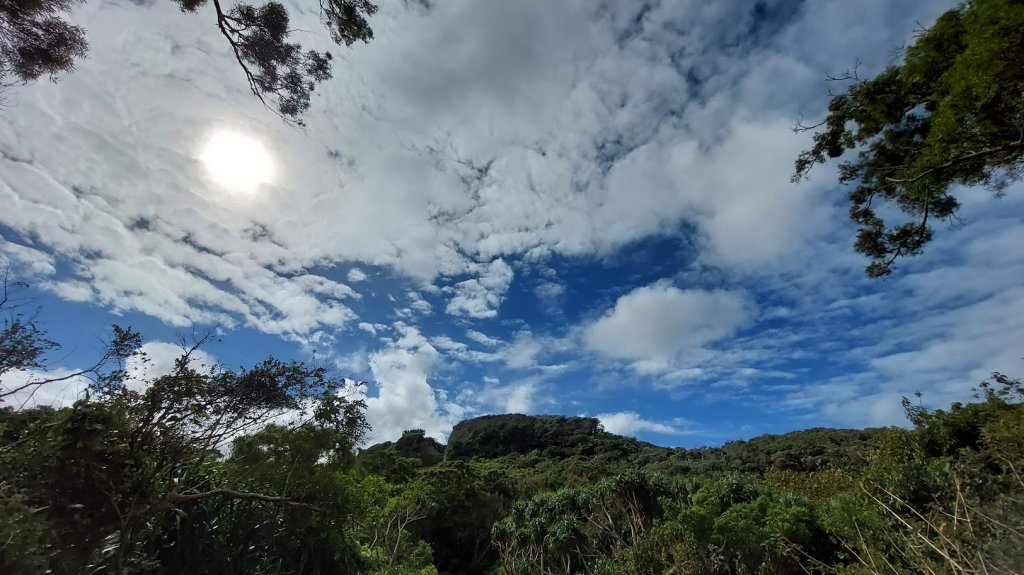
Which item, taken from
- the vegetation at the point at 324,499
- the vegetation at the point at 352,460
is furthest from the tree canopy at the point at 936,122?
the vegetation at the point at 324,499

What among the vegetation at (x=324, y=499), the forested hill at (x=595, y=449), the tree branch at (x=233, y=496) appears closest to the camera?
the vegetation at (x=324, y=499)

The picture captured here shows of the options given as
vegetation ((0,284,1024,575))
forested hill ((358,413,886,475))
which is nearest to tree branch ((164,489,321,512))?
vegetation ((0,284,1024,575))

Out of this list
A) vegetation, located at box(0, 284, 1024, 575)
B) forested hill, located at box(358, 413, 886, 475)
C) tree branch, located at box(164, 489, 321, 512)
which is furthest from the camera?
forested hill, located at box(358, 413, 886, 475)

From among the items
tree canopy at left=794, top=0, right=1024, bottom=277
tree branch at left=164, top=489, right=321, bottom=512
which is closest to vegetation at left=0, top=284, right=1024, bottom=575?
tree branch at left=164, top=489, right=321, bottom=512

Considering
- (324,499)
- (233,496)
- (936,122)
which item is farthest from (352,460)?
(936,122)

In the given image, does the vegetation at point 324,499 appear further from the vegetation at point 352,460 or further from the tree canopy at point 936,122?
the tree canopy at point 936,122

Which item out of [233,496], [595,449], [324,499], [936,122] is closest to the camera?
[936,122]

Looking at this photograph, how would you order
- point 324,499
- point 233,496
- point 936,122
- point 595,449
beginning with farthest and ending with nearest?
point 595,449 → point 324,499 → point 233,496 → point 936,122

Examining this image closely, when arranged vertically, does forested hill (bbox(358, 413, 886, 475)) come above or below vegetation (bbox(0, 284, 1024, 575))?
above

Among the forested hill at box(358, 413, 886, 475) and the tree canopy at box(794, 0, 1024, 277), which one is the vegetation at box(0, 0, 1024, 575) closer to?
the tree canopy at box(794, 0, 1024, 277)

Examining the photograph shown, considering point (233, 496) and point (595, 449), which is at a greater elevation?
point (595, 449)

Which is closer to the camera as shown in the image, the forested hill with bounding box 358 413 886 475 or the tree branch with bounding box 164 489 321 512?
the tree branch with bounding box 164 489 321 512

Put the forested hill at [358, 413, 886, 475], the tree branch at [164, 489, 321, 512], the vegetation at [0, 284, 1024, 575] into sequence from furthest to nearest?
the forested hill at [358, 413, 886, 475], the tree branch at [164, 489, 321, 512], the vegetation at [0, 284, 1024, 575]

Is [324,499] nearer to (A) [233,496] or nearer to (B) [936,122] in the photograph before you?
(A) [233,496]
